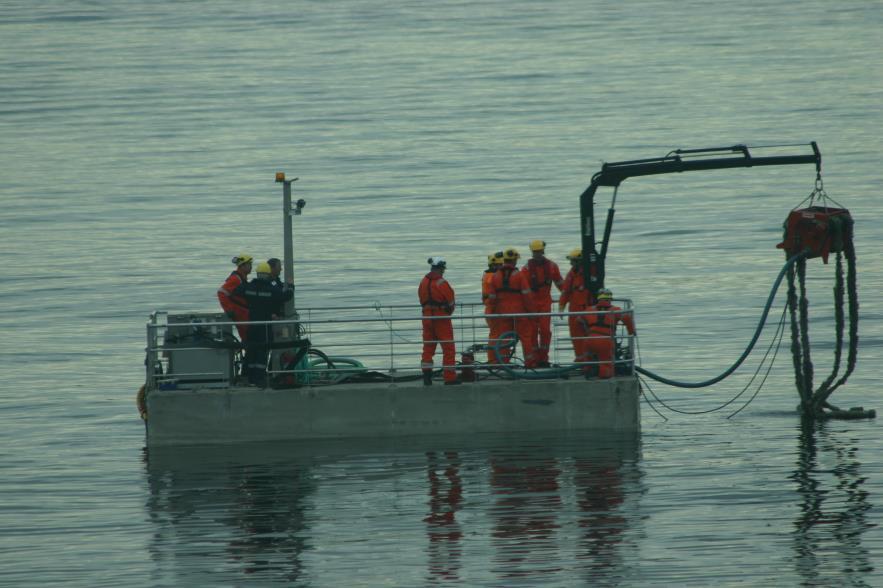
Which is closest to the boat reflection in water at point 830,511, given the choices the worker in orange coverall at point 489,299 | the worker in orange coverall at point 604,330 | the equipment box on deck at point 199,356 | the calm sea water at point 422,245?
the calm sea water at point 422,245

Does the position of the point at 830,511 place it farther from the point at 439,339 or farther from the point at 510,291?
the point at 439,339

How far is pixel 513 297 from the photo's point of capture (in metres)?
23.4

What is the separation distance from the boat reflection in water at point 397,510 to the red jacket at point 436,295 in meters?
2.01

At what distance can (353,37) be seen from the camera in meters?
104

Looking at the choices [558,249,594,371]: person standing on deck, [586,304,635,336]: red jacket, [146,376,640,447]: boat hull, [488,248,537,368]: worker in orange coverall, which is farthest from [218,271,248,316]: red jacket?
[586,304,635,336]: red jacket

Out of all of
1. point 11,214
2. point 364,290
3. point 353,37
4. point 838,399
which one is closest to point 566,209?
point 364,290

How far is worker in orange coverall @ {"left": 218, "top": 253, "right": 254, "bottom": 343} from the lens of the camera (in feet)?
75.2

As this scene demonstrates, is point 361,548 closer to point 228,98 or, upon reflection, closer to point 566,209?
point 566,209

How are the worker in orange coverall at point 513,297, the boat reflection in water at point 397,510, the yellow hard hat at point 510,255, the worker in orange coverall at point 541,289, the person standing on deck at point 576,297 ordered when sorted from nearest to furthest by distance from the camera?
the boat reflection in water at point 397,510 → the yellow hard hat at point 510,255 → the worker in orange coverall at point 513,297 → the worker in orange coverall at point 541,289 → the person standing on deck at point 576,297

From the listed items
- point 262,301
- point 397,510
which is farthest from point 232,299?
point 397,510

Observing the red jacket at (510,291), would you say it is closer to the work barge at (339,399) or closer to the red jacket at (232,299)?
the work barge at (339,399)

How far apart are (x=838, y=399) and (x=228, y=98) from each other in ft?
194

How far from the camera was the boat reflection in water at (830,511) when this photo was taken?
57.2 feet

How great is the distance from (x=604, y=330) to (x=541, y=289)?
1.29 metres
